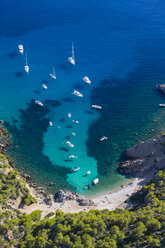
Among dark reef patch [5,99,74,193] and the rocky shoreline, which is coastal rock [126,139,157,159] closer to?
the rocky shoreline

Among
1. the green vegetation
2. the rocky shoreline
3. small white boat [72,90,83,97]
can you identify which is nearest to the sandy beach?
the rocky shoreline

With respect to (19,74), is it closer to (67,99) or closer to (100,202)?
(67,99)

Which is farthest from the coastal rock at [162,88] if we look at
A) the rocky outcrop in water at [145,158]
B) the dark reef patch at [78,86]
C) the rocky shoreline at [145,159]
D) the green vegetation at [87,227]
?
the green vegetation at [87,227]

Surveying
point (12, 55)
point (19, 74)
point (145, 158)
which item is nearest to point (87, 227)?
point (145, 158)

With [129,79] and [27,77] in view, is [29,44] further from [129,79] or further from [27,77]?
[129,79]

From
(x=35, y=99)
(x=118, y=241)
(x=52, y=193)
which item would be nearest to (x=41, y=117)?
(x=35, y=99)
